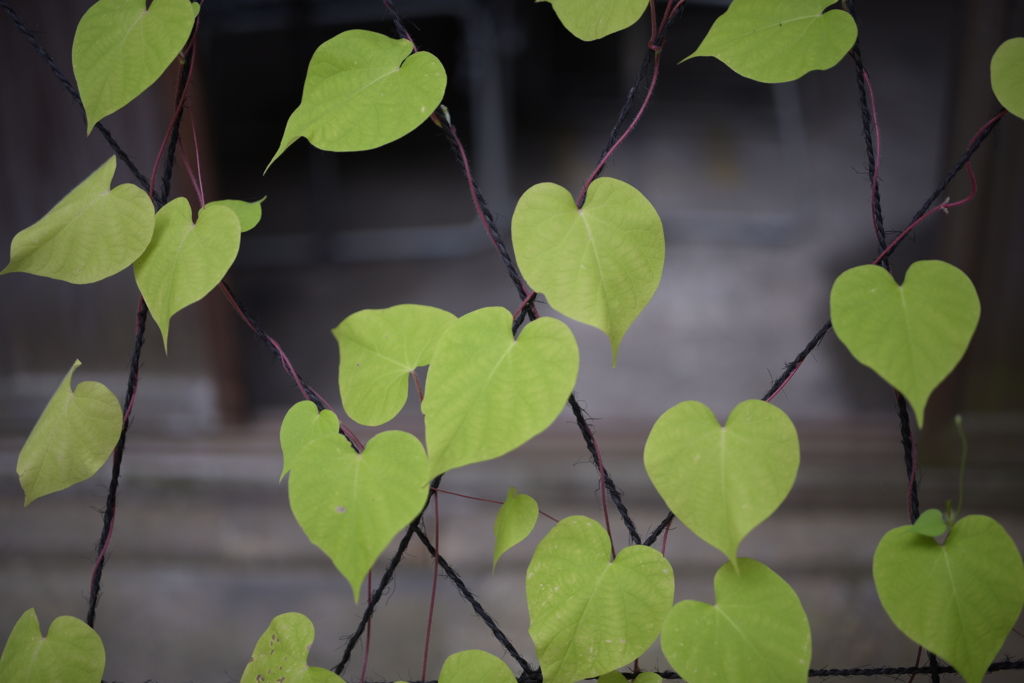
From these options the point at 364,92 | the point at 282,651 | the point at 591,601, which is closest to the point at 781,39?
the point at 364,92

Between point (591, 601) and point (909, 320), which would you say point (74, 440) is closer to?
point (591, 601)

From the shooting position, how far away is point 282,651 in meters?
0.42

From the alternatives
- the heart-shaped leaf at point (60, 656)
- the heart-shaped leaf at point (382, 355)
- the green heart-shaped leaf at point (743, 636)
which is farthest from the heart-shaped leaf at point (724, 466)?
the heart-shaped leaf at point (60, 656)

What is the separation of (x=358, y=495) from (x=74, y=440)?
24 cm

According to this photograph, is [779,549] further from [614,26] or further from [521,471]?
[614,26]

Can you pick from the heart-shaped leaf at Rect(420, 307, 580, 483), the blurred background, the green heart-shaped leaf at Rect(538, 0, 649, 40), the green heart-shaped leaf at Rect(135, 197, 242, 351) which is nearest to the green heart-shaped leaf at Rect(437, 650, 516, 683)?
the heart-shaped leaf at Rect(420, 307, 580, 483)

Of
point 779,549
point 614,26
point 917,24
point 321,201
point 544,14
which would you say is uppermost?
point 614,26

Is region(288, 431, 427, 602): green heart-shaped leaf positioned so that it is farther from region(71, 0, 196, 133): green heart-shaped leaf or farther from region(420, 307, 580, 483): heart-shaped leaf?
region(71, 0, 196, 133): green heart-shaped leaf

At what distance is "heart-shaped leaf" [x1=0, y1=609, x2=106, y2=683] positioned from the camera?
1.41 ft

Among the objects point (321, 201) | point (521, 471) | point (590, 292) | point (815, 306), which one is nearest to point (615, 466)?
point (521, 471)

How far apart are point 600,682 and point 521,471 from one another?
113 cm

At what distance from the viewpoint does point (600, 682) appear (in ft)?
1.38

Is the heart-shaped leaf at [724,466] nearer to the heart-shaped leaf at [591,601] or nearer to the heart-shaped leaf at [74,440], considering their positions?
the heart-shaped leaf at [591,601]

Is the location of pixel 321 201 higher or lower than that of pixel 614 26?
lower
